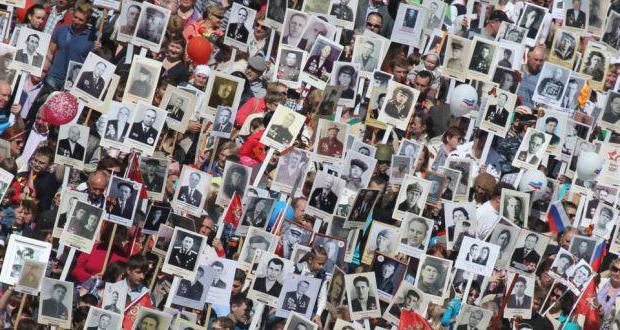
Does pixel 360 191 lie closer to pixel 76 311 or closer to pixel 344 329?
pixel 344 329

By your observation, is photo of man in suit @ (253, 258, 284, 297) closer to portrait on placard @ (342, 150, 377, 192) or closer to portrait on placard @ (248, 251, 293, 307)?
portrait on placard @ (248, 251, 293, 307)

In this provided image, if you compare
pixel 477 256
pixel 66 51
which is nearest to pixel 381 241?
pixel 477 256

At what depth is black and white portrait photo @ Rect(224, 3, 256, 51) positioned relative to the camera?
17172 mm

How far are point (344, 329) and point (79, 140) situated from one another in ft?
8.74

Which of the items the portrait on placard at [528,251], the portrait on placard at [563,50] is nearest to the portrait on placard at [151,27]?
the portrait on placard at [528,251]

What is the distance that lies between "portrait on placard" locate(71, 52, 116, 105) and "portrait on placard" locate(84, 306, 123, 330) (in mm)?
2005

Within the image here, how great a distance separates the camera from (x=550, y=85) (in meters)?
18.5

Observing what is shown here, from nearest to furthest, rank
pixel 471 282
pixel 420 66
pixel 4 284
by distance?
pixel 4 284
pixel 471 282
pixel 420 66

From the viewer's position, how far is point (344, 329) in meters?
15.8

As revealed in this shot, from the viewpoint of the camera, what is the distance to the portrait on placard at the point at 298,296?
15.8m

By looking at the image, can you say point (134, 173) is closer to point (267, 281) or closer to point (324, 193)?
point (267, 281)

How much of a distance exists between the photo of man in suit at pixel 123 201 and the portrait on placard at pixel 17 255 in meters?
0.70

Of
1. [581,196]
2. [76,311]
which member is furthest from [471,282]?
[76,311]

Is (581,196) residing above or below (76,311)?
above
